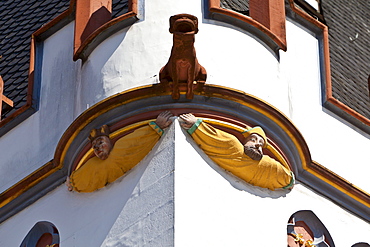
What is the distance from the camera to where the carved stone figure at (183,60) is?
16.0 meters

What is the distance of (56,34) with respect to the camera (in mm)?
18562

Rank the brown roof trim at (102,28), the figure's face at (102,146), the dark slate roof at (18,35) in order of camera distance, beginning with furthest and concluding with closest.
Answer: the dark slate roof at (18,35) < the brown roof trim at (102,28) < the figure's face at (102,146)

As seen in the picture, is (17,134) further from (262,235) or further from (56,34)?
(262,235)

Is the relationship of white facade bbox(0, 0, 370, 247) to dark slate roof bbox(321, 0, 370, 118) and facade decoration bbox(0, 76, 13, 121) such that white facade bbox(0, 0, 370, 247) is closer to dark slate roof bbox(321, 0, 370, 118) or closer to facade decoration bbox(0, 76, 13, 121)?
facade decoration bbox(0, 76, 13, 121)

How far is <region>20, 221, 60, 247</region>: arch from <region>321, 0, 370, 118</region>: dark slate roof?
322 cm

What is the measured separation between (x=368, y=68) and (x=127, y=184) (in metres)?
4.56

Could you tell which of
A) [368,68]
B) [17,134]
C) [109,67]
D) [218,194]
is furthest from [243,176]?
[368,68]

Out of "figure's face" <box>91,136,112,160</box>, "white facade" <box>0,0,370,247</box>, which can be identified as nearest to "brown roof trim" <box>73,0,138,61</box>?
"white facade" <box>0,0,370,247</box>

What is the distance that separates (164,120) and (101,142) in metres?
0.61

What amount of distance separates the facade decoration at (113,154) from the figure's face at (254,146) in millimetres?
663

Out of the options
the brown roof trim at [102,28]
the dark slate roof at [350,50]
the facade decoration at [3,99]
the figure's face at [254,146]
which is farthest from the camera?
the dark slate roof at [350,50]

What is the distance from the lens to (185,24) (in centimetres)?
1602

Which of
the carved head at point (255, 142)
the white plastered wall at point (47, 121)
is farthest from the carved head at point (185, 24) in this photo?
the white plastered wall at point (47, 121)

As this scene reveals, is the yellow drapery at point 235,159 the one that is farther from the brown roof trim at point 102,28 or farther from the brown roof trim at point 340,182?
the brown roof trim at point 102,28
